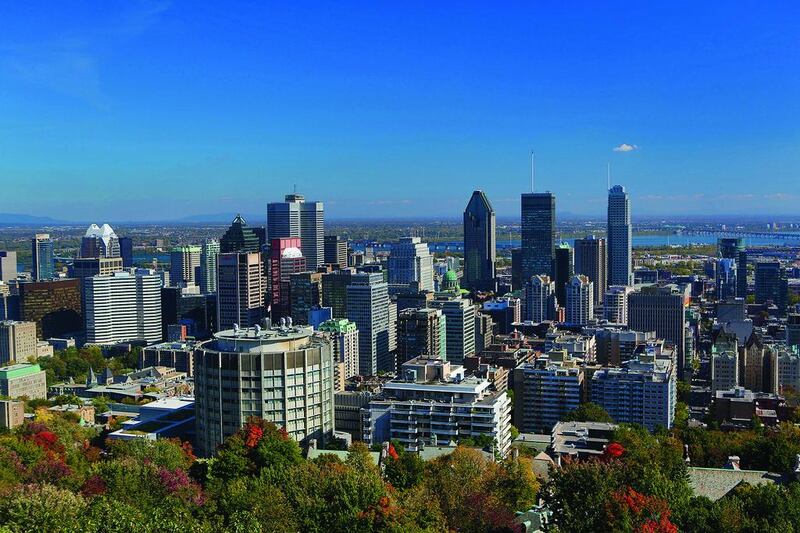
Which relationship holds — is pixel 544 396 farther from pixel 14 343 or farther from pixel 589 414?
pixel 14 343

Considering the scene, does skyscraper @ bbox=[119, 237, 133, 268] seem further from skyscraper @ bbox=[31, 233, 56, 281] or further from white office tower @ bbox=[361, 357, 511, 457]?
white office tower @ bbox=[361, 357, 511, 457]

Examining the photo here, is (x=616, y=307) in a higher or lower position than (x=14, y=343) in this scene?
higher

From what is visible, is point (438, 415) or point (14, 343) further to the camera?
point (14, 343)

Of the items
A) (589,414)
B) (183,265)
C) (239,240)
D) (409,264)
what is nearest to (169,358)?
(239,240)

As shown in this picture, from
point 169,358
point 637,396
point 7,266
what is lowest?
point 169,358

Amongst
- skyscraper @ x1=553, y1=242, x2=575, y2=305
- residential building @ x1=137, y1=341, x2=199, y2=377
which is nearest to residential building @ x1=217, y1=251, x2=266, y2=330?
residential building @ x1=137, y1=341, x2=199, y2=377

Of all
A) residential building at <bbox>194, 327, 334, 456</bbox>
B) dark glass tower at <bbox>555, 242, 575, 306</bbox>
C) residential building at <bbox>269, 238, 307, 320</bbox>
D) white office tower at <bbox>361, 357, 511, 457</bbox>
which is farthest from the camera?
dark glass tower at <bbox>555, 242, 575, 306</bbox>

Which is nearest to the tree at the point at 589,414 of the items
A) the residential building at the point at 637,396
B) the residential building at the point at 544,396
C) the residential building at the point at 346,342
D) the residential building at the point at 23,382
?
the residential building at the point at 637,396
